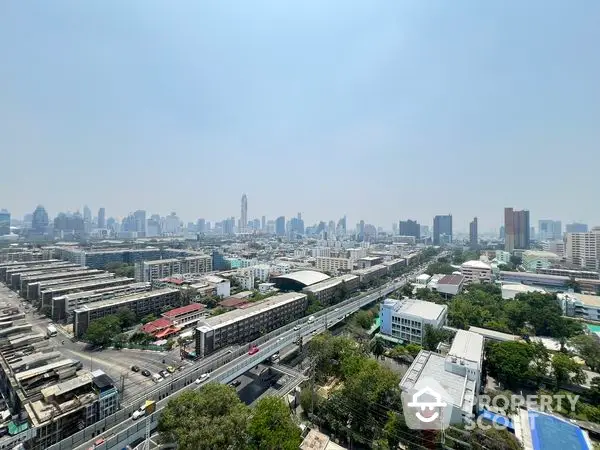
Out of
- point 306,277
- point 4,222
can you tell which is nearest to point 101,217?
point 4,222

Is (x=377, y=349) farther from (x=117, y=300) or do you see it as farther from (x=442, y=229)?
(x=442, y=229)

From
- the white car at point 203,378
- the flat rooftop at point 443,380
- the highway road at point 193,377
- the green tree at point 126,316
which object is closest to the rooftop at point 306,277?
the highway road at point 193,377

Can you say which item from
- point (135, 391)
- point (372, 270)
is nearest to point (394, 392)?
point (135, 391)

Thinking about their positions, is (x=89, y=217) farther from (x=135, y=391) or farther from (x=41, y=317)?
(x=135, y=391)

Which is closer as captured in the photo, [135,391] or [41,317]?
[135,391]

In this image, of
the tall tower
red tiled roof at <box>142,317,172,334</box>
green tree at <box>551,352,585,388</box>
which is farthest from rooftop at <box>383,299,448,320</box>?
the tall tower
